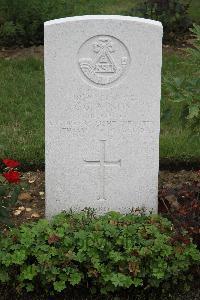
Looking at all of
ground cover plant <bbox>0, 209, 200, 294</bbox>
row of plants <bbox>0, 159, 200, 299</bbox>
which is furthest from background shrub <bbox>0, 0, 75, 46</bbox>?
ground cover plant <bbox>0, 209, 200, 294</bbox>

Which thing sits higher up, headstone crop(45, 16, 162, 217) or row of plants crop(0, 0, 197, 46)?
row of plants crop(0, 0, 197, 46)

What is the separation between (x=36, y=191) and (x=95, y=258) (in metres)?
1.43

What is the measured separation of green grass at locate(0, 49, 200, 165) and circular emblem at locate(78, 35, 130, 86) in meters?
0.55

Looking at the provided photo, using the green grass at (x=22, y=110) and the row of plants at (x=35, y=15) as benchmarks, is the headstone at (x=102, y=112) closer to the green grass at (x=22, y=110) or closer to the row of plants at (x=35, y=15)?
the green grass at (x=22, y=110)

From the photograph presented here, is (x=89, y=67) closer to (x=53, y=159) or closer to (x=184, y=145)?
(x=53, y=159)

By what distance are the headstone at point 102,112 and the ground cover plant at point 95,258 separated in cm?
48

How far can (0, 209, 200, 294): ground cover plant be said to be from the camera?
15.1 feet

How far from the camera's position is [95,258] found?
464 cm

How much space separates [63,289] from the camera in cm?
466

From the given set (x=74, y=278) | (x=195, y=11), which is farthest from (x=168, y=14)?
(x=74, y=278)

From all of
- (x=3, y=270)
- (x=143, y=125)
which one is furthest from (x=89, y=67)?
(x=3, y=270)

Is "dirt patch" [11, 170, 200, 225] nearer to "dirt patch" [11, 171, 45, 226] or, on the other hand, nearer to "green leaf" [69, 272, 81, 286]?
"dirt patch" [11, 171, 45, 226]

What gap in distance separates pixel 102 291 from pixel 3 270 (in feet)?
2.12

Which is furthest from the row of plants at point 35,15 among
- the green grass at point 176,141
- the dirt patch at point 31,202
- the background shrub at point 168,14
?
the dirt patch at point 31,202
